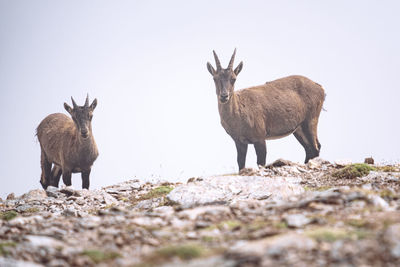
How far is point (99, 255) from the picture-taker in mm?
4402

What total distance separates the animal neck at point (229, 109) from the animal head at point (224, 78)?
0.92 ft

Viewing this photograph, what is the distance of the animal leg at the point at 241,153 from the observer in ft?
50.2

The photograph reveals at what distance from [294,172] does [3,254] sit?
9.06 metres

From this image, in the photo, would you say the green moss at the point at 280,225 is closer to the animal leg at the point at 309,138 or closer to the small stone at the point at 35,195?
the small stone at the point at 35,195

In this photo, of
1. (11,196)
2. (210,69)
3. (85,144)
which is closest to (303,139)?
(210,69)

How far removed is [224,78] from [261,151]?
2.74m

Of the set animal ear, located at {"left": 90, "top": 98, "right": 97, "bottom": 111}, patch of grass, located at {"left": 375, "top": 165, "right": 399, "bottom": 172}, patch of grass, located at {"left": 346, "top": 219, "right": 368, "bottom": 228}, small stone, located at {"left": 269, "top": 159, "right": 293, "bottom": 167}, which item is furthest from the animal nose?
patch of grass, located at {"left": 346, "top": 219, "right": 368, "bottom": 228}

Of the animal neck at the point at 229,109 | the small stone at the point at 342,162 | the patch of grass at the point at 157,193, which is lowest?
the patch of grass at the point at 157,193

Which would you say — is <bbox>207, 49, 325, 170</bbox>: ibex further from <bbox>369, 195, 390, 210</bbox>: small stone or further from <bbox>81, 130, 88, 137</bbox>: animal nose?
<bbox>369, 195, 390, 210</bbox>: small stone

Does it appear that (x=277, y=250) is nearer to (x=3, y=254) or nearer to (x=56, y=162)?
(x=3, y=254)

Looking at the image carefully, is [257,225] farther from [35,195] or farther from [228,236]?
[35,195]

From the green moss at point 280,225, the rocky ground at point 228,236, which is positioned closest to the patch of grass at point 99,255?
the rocky ground at point 228,236

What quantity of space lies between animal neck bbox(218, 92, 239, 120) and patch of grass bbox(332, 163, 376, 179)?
15.5 ft

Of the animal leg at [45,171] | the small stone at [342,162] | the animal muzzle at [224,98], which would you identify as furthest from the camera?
the animal leg at [45,171]
